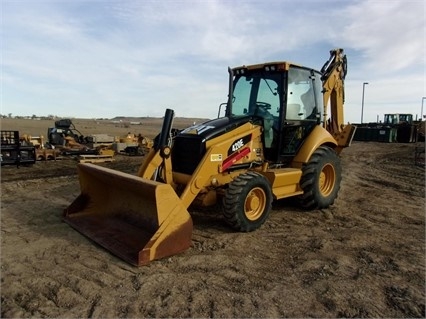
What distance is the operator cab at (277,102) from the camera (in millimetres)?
6527

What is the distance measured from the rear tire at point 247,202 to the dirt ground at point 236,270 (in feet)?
0.68

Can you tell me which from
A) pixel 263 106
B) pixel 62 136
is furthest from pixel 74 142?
pixel 263 106

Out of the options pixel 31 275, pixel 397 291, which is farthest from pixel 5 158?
pixel 397 291

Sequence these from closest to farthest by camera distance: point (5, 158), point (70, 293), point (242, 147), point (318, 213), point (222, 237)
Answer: point (70, 293) → point (222, 237) → point (242, 147) → point (318, 213) → point (5, 158)

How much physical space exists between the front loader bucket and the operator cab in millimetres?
2423

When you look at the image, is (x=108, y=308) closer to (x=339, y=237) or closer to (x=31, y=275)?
(x=31, y=275)

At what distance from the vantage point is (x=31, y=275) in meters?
4.16

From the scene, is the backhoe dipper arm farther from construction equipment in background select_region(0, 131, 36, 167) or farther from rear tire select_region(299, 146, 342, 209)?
construction equipment in background select_region(0, 131, 36, 167)

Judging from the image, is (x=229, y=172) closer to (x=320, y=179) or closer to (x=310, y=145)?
(x=310, y=145)

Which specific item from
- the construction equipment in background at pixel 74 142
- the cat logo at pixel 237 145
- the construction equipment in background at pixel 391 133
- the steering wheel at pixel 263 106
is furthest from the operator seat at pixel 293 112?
the construction equipment in background at pixel 391 133

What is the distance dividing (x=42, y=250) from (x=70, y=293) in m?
1.44

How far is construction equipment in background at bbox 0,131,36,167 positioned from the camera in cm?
1215

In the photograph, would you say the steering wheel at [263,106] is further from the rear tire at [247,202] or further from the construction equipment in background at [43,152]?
the construction equipment in background at [43,152]

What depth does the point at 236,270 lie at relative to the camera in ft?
14.3
